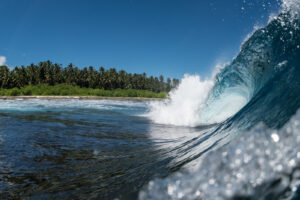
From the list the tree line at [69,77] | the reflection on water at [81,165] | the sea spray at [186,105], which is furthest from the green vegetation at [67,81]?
the reflection on water at [81,165]

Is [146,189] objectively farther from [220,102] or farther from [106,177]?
[220,102]

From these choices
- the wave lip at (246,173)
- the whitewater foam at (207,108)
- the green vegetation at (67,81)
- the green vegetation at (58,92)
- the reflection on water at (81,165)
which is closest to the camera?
the wave lip at (246,173)

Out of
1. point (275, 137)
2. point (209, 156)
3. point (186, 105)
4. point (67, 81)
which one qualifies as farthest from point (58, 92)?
point (275, 137)

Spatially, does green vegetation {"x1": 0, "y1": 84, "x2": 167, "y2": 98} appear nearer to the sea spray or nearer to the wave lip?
the sea spray

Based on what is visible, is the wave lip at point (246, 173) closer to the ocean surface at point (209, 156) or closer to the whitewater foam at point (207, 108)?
the ocean surface at point (209, 156)

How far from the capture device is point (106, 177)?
2.05m

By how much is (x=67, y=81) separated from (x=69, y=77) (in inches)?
49.4

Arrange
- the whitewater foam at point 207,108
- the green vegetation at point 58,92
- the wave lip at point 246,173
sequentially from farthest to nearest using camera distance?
1. the green vegetation at point 58,92
2. the whitewater foam at point 207,108
3. the wave lip at point 246,173

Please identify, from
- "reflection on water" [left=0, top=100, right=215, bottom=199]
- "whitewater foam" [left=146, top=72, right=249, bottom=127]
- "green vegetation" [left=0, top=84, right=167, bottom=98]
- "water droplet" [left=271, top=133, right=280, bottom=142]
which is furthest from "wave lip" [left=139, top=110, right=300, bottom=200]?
"green vegetation" [left=0, top=84, right=167, bottom=98]

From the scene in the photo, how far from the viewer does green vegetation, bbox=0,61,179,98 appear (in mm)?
48875

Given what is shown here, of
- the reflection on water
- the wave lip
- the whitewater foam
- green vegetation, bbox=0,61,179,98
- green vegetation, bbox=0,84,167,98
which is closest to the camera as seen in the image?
the wave lip

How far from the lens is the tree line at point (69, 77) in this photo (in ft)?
169

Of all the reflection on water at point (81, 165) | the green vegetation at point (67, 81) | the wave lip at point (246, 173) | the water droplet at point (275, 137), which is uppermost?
the green vegetation at point (67, 81)

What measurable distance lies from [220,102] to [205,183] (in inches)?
243
